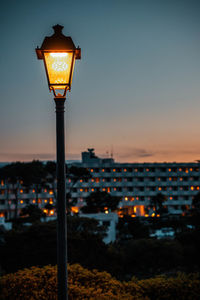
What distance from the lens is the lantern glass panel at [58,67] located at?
4211mm

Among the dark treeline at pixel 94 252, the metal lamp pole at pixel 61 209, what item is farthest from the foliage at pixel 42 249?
the metal lamp pole at pixel 61 209

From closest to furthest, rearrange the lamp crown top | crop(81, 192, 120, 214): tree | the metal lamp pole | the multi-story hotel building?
the metal lamp pole < the lamp crown top < crop(81, 192, 120, 214): tree < the multi-story hotel building

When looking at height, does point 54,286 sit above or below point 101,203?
above

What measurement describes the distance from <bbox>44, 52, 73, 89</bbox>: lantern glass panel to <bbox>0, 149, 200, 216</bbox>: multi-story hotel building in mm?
87169

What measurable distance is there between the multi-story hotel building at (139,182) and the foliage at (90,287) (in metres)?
82.4

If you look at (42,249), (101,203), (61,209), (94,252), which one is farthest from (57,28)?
(101,203)

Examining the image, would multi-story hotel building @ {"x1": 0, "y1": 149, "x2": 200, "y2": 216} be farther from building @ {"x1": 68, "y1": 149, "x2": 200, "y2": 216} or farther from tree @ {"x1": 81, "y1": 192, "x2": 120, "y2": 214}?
tree @ {"x1": 81, "y1": 192, "x2": 120, "y2": 214}

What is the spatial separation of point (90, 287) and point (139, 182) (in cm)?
8701

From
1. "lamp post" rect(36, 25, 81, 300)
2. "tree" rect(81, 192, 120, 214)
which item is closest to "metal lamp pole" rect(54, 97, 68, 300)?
"lamp post" rect(36, 25, 81, 300)

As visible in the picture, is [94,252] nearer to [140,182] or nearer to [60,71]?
[60,71]

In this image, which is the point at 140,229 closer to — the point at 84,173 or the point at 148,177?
the point at 84,173

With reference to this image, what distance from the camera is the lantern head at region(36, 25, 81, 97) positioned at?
420cm

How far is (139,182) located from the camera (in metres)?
94.1

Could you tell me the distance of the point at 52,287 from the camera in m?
7.69
